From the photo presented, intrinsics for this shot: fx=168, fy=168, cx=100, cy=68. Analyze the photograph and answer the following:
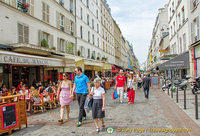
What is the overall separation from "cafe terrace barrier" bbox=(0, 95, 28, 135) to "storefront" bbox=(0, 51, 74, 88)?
6.62 feet

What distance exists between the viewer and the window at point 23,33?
475 inches

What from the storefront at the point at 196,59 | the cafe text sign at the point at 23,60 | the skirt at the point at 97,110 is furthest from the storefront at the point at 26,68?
the storefront at the point at 196,59

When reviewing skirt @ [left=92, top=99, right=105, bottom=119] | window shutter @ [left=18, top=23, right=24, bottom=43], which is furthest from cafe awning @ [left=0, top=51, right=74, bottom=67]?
skirt @ [left=92, top=99, right=105, bottom=119]

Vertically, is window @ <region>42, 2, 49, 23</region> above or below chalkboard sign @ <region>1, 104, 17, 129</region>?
above

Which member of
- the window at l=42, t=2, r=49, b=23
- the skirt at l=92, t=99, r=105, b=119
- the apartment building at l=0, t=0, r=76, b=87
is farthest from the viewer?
the window at l=42, t=2, r=49, b=23

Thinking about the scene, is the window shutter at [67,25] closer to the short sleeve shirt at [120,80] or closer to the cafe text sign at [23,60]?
the cafe text sign at [23,60]

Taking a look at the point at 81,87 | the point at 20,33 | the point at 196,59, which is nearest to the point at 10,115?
the point at 81,87

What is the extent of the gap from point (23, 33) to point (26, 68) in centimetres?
271

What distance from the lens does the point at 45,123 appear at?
5.93 m

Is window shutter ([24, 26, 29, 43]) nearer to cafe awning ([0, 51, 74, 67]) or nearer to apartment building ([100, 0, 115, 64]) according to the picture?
cafe awning ([0, 51, 74, 67])

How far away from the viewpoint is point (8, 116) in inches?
191

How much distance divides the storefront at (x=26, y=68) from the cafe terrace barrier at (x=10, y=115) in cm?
202

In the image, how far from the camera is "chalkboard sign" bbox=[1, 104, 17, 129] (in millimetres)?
4715

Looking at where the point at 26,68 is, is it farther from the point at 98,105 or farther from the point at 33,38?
the point at 98,105
